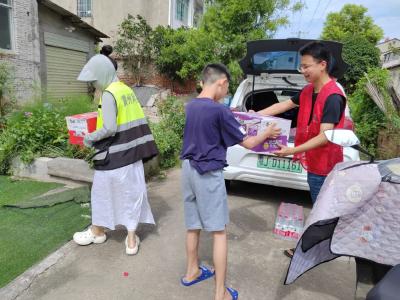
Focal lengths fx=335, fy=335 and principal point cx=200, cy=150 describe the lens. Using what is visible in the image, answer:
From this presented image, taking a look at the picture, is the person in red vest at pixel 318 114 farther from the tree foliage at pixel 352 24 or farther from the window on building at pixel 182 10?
the tree foliage at pixel 352 24

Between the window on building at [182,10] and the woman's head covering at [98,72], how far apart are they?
16432 millimetres

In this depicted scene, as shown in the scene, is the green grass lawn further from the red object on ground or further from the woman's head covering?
the woman's head covering

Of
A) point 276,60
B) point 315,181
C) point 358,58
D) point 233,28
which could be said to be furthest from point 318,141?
point 358,58

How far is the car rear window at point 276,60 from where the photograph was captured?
4164mm

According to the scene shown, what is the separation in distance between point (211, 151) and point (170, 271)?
127 centimetres

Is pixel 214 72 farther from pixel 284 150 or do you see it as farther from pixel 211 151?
pixel 284 150

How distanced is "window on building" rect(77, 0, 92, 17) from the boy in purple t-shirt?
17273mm

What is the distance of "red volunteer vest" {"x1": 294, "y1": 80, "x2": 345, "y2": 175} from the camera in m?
2.78

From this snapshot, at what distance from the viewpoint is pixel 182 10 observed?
19078mm

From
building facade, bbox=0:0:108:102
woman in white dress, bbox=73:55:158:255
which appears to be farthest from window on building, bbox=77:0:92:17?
woman in white dress, bbox=73:55:158:255

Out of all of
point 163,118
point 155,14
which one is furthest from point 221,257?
point 155,14

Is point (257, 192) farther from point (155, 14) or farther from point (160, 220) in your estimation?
point (155, 14)

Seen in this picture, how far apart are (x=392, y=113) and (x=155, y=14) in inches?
521

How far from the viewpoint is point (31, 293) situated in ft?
8.68
